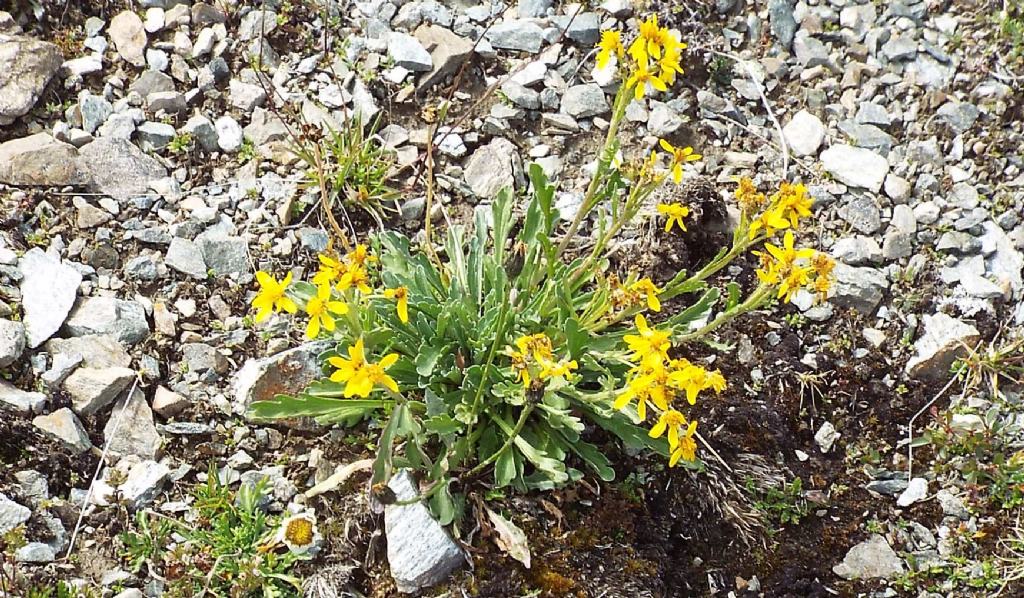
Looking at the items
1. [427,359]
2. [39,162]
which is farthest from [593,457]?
[39,162]

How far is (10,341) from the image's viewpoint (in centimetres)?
334

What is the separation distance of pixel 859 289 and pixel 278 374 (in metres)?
2.61

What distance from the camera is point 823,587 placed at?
11.6 ft

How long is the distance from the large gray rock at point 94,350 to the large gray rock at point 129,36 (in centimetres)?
156

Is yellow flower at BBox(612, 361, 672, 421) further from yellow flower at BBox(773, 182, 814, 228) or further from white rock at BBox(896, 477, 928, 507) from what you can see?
white rock at BBox(896, 477, 928, 507)

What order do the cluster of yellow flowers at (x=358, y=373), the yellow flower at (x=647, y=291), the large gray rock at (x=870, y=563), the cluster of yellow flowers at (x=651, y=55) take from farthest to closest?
the large gray rock at (x=870, y=563), the cluster of yellow flowers at (x=651, y=55), the yellow flower at (x=647, y=291), the cluster of yellow flowers at (x=358, y=373)

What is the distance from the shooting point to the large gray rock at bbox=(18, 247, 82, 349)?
345 centimetres

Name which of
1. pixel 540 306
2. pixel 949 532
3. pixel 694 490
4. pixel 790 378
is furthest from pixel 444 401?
pixel 949 532

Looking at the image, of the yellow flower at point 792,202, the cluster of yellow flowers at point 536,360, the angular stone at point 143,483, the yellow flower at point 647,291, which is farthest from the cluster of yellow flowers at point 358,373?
the yellow flower at point 792,202

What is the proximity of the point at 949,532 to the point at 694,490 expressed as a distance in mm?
1094

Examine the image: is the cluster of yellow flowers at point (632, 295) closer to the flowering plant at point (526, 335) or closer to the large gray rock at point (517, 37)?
the flowering plant at point (526, 335)

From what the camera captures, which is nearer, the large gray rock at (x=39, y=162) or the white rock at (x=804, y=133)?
the large gray rock at (x=39, y=162)

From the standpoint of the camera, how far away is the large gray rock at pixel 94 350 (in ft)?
11.3

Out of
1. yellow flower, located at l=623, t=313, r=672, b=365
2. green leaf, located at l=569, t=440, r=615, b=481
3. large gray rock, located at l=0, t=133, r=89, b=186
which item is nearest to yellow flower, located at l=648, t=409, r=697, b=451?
yellow flower, located at l=623, t=313, r=672, b=365
